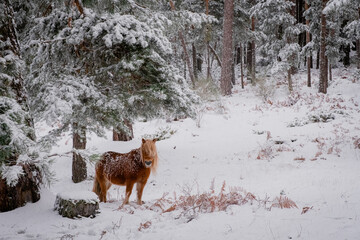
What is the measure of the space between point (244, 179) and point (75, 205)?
4.77 m

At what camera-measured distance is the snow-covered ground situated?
11.8 ft

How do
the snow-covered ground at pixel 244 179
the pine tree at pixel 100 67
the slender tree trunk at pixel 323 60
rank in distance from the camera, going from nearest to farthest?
the snow-covered ground at pixel 244 179 < the pine tree at pixel 100 67 < the slender tree trunk at pixel 323 60

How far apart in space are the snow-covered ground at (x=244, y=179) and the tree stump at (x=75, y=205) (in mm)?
111

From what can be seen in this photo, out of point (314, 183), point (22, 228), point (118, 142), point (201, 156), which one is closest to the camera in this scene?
point (22, 228)

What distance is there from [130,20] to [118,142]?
5956 millimetres

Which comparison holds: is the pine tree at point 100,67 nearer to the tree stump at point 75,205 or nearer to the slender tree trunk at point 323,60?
the tree stump at point 75,205

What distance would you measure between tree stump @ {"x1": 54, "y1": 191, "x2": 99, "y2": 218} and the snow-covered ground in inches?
4.4

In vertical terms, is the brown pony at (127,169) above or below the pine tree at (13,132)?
below

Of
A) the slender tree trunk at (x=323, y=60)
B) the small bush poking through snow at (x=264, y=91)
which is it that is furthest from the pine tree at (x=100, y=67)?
the slender tree trunk at (x=323, y=60)

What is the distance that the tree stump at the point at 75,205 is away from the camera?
158 inches

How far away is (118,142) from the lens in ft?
35.3

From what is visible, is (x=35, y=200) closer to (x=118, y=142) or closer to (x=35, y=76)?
(x=35, y=76)

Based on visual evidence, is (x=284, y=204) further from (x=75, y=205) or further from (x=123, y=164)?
(x=75, y=205)

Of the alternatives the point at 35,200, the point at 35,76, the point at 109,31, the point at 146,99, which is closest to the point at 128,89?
the point at 146,99
